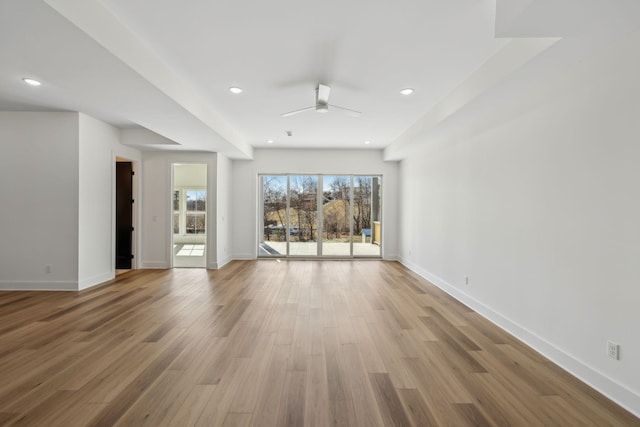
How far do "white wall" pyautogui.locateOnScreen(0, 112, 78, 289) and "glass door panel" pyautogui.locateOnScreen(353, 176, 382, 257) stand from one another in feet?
18.4

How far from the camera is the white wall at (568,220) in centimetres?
209

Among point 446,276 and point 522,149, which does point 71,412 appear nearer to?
point 522,149

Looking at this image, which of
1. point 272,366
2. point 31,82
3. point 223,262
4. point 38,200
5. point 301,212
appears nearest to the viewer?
point 272,366

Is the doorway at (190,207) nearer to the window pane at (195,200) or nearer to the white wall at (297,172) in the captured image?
Result: the window pane at (195,200)

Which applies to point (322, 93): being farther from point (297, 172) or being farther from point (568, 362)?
point (297, 172)

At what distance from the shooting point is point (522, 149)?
Result: 316 centimetres

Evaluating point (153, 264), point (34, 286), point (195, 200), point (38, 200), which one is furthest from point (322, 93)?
point (195, 200)

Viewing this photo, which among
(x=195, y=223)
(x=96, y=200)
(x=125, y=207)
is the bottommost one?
(x=195, y=223)

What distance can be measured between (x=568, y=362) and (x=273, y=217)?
6311mm

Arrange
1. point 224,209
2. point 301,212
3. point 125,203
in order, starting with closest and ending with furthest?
point 125,203 < point 224,209 < point 301,212

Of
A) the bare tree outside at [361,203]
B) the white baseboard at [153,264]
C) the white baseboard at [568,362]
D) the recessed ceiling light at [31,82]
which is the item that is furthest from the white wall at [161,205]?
the white baseboard at [568,362]

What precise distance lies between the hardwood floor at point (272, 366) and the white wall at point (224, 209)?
7.97ft

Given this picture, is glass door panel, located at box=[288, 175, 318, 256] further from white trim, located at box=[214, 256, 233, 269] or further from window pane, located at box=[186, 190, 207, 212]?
window pane, located at box=[186, 190, 207, 212]

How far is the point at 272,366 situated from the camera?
8.21 feet
